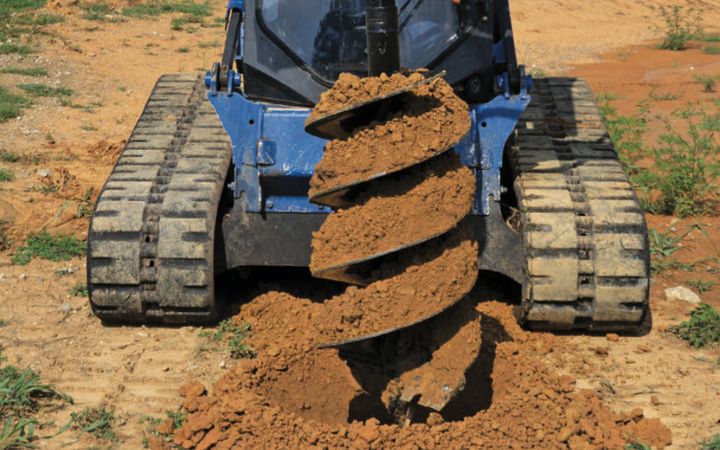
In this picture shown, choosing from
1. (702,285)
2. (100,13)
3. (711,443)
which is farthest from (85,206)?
(100,13)

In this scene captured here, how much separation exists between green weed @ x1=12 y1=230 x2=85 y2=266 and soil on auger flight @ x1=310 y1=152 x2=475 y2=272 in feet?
10.4

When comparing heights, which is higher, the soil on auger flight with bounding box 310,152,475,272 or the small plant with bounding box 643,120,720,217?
the soil on auger flight with bounding box 310,152,475,272

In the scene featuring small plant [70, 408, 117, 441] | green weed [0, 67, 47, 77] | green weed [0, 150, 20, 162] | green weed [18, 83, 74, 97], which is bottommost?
small plant [70, 408, 117, 441]

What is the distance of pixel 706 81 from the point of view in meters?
14.5

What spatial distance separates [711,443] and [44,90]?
9.75 metres

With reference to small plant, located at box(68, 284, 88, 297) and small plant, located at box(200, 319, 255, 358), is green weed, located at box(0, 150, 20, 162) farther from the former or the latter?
small plant, located at box(200, 319, 255, 358)

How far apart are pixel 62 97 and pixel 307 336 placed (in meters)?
7.42

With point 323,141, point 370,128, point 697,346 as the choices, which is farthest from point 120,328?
point 697,346

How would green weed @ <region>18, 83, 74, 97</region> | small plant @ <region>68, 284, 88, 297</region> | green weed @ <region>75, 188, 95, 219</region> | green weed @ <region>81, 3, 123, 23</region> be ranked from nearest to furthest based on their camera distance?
small plant @ <region>68, 284, 88, 297</region> → green weed @ <region>75, 188, 95, 219</region> → green weed @ <region>18, 83, 74, 97</region> → green weed @ <region>81, 3, 123, 23</region>

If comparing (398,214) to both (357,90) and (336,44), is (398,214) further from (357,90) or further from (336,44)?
(336,44)

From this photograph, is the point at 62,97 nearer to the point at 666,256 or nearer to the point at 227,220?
the point at 227,220

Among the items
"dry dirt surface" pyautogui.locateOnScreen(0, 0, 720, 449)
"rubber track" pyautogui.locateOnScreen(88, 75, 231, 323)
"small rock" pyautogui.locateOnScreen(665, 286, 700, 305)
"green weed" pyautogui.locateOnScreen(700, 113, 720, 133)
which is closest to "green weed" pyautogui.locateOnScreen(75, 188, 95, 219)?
"dry dirt surface" pyautogui.locateOnScreen(0, 0, 720, 449)

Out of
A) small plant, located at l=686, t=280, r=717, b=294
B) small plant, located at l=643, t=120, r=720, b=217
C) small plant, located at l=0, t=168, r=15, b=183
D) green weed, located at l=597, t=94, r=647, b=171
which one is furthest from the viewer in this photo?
green weed, located at l=597, t=94, r=647, b=171

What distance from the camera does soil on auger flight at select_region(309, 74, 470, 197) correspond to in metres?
4.94
